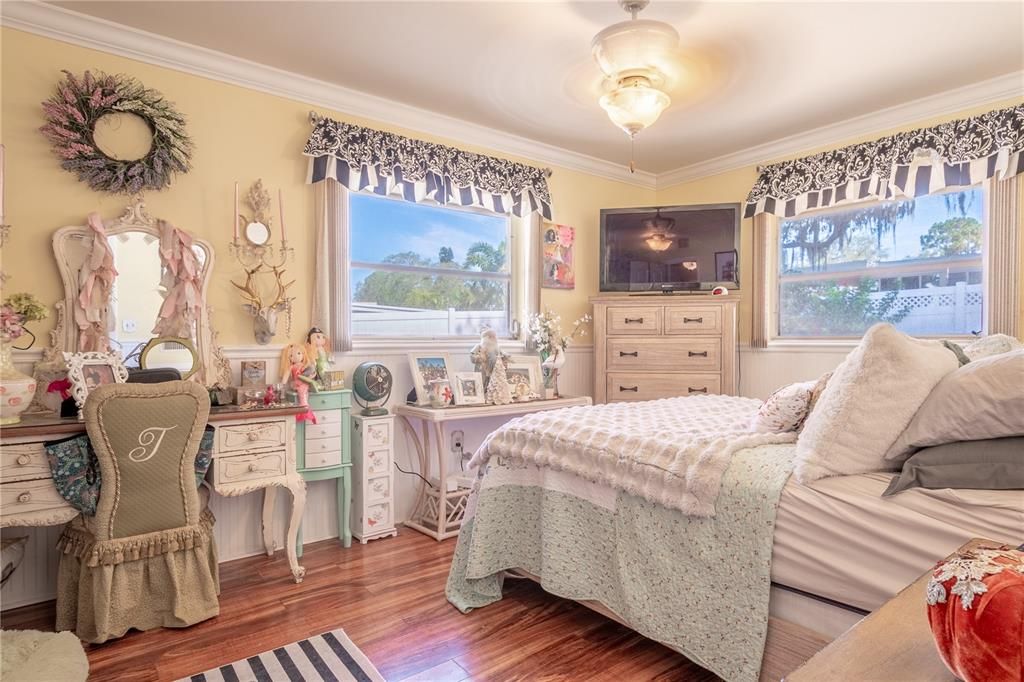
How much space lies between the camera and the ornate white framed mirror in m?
2.68

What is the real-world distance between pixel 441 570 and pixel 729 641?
1.56 m

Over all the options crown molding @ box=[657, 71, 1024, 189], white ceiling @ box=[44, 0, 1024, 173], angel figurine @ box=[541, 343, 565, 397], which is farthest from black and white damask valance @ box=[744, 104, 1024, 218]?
angel figurine @ box=[541, 343, 565, 397]

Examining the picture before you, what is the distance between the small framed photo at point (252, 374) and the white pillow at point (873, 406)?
2567 mm

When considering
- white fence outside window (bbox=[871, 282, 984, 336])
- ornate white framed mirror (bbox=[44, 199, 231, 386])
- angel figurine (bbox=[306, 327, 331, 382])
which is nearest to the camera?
ornate white framed mirror (bbox=[44, 199, 231, 386])

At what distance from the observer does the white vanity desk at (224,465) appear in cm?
217

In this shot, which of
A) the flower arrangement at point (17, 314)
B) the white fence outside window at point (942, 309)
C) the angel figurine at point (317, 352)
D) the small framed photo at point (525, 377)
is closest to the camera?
the flower arrangement at point (17, 314)

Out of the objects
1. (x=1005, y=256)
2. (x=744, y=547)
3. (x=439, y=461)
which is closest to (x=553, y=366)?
(x=439, y=461)

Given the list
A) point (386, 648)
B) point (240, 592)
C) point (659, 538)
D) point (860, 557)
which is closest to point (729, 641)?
point (659, 538)

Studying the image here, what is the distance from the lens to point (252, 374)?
310 cm

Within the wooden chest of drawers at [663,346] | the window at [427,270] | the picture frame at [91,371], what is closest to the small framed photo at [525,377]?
the window at [427,270]

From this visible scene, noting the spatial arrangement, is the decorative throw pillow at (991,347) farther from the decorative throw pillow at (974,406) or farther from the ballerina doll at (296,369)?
the ballerina doll at (296,369)

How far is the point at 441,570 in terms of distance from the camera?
2941mm

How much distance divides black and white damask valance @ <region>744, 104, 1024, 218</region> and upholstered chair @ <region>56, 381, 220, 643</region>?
3.96 m

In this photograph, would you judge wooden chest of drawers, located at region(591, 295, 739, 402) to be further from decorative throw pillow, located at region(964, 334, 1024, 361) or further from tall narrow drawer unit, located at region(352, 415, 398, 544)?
decorative throw pillow, located at region(964, 334, 1024, 361)
